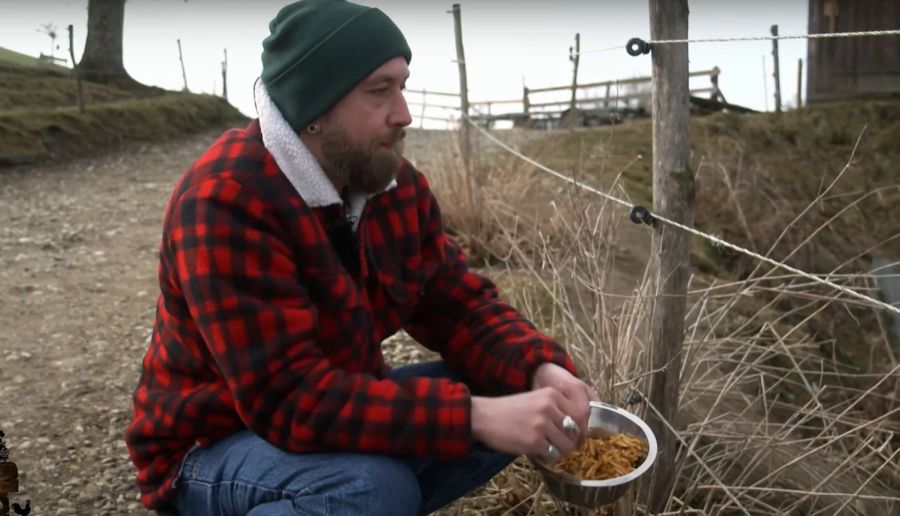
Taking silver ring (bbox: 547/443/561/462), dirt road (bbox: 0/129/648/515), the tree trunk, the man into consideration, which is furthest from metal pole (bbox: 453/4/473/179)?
the tree trunk

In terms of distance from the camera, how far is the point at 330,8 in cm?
177

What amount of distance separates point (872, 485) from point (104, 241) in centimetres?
494

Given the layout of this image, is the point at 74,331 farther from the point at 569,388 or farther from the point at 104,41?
the point at 104,41

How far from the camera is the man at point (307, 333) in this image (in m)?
1.59

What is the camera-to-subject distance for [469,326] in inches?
82.5

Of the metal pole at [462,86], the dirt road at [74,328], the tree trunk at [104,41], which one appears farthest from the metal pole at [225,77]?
the metal pole at [462,86]

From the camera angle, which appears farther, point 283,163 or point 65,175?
point 65,175

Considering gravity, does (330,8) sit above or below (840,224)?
above

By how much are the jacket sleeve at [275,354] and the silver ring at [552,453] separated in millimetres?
164

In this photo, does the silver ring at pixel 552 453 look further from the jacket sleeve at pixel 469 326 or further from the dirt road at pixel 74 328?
the dirt road at pixel 74 328

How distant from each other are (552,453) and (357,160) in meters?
0.71

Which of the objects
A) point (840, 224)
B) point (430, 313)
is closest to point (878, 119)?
point (840, 224)

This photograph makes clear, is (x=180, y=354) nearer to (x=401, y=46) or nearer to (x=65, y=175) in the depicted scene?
(x=401, y=46)

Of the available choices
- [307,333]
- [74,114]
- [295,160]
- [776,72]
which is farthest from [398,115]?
[776,72]
